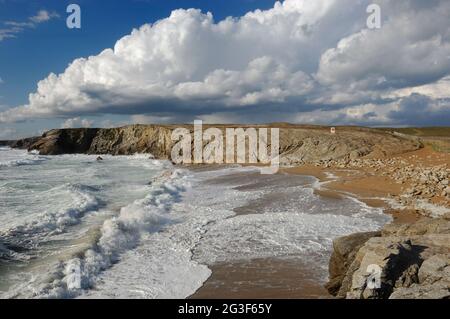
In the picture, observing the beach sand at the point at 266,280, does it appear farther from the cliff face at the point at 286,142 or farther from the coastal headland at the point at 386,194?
the cliff face at the point at 286,142

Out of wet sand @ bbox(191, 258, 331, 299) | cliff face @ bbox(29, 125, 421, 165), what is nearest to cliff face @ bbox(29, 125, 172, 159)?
cliff face @ bbox(29, 125, 421, 165)

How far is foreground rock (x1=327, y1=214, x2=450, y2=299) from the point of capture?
6.19 meters

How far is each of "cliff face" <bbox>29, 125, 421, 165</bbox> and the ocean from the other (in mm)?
15356

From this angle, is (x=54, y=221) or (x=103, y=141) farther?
(x=103, y=141)

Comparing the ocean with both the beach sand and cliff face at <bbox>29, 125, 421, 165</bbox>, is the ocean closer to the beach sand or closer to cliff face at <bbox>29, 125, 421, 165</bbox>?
the beach sand

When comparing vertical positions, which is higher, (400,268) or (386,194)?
(400,268)

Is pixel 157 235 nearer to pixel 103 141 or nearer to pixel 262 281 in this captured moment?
pixel 262 281

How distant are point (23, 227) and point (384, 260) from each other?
1278 centimetres

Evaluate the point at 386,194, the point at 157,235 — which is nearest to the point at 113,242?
the point at 157,235

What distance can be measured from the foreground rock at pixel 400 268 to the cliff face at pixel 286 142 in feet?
90.4

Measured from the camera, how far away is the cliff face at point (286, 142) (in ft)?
120

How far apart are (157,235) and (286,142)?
A: 99.4ft

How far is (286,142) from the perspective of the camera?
140ft
